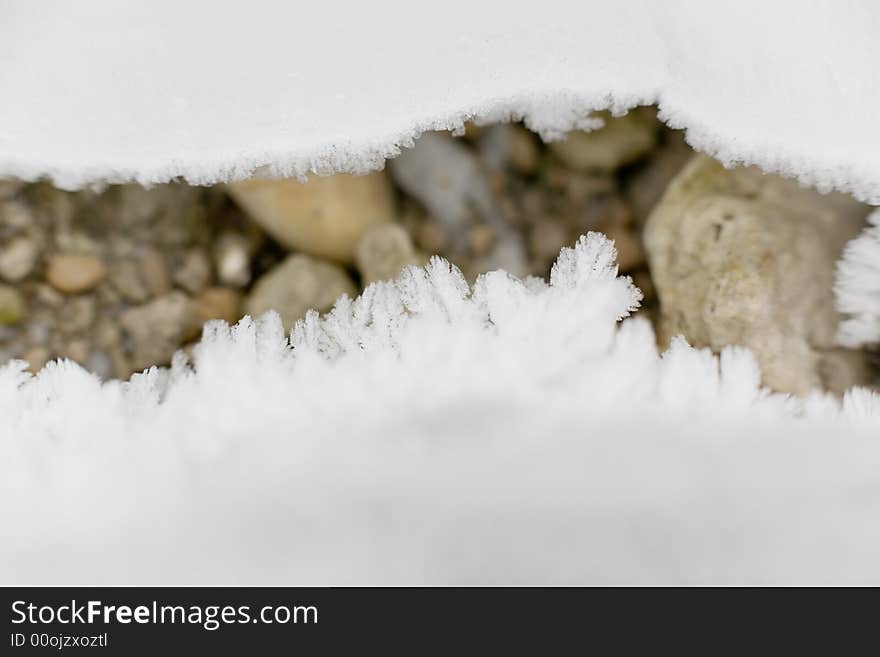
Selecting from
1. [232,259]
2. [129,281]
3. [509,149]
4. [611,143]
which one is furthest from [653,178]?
[129,281]

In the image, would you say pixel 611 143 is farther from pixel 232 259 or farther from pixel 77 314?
pixel 77 314

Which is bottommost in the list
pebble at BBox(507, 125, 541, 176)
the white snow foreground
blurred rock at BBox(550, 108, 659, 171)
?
the white snow foreground

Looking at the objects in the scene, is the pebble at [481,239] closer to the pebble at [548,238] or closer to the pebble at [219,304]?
the pebble at [548,238]

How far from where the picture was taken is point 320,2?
68 centimetres

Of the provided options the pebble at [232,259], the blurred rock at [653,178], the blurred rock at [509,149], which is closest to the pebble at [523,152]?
the blurred rock at [509,149]

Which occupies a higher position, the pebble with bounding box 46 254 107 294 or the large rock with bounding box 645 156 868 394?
the pebble with bounding box 46 254 107 294

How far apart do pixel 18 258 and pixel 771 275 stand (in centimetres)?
86

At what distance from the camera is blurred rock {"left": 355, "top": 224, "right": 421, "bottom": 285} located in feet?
2.69

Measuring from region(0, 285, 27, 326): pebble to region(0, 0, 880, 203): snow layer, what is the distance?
0.21m

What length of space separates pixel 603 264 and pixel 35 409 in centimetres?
58

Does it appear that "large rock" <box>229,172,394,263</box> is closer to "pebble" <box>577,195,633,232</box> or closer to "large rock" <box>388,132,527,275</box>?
"large rock" <box>388,132,527,275</box>

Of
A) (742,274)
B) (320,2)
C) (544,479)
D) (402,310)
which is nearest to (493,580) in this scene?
(544,479)

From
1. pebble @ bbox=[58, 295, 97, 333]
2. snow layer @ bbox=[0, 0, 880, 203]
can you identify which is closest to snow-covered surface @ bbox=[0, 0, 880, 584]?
snow layer @ bbox=[0, 0, 880, 203]
